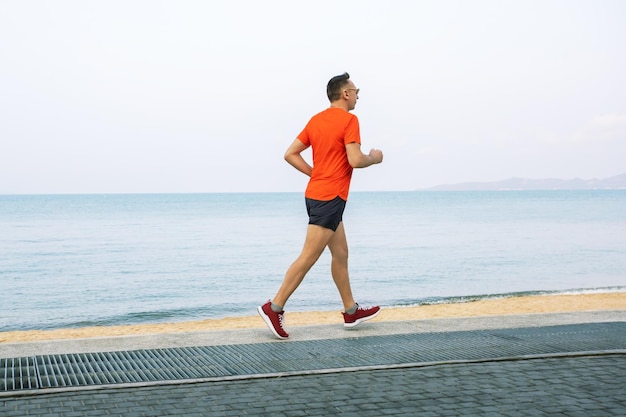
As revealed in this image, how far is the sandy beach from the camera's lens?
11.2 meters

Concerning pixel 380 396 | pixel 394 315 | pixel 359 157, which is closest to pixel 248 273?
pixel 394 315

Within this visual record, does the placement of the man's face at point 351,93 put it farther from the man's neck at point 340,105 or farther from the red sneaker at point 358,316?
the red sneaker at point 358,316

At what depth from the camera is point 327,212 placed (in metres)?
5.77

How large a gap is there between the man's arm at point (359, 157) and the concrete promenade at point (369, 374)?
1.27 meters

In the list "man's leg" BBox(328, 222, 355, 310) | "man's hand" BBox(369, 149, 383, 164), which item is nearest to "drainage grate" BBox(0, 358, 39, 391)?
"man's leg" BBox(328, 222, 355, 310)

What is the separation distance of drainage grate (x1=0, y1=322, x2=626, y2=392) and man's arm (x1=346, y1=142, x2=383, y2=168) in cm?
127

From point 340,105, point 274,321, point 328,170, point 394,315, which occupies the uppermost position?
point 340,105

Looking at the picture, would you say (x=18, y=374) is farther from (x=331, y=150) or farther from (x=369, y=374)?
(x=331, y=150)

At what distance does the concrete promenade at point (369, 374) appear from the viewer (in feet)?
12.7

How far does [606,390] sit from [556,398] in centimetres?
36

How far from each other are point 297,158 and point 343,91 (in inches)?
24.1

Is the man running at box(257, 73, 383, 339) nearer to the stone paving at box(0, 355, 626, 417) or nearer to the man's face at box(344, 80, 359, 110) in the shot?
the man's face at box(344, 80, 359, 110)

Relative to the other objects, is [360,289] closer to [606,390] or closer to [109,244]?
[606,390]

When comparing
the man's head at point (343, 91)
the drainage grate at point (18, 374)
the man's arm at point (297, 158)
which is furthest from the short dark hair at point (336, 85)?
the drainage grate at point (18, 374)
